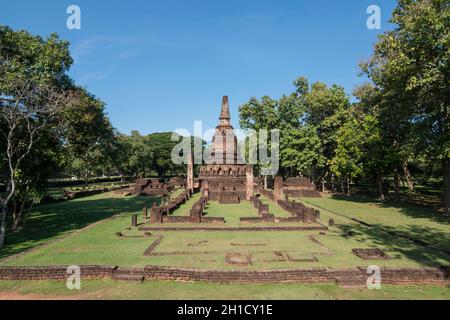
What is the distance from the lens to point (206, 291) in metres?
8.38

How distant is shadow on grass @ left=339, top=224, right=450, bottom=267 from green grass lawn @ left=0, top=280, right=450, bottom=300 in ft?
9.75

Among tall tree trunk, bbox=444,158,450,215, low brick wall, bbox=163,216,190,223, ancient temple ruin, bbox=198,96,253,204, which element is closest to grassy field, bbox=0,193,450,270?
low brick wall, bbox=163,216,190,223

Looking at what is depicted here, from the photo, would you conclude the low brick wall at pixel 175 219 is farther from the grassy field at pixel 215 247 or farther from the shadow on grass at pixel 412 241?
the shadow on grass at pixel 412 241

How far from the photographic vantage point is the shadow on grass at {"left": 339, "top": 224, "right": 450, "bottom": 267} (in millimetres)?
11312

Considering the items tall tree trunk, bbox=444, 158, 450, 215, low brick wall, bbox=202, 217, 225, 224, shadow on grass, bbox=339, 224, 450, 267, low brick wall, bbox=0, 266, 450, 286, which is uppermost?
tall tree trunk, bbox=444, 158, 450, 215

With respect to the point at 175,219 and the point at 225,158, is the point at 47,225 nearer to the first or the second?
the point at 175,219

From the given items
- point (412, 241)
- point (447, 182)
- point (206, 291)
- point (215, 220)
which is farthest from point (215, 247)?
point (447, 182)

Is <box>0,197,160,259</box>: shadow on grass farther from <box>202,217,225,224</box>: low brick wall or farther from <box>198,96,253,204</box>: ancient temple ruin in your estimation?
<box>198,96,253,204</box>: ancient temple ruin

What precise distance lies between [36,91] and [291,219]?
15.1 m

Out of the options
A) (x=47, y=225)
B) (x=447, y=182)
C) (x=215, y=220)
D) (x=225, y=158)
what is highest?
(x=225, y=158)

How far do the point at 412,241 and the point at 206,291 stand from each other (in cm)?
1035

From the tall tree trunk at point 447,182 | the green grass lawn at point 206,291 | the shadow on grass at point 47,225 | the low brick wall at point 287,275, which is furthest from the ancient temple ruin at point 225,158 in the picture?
the green grass lawn at point 206,291

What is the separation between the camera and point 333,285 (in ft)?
28.8
